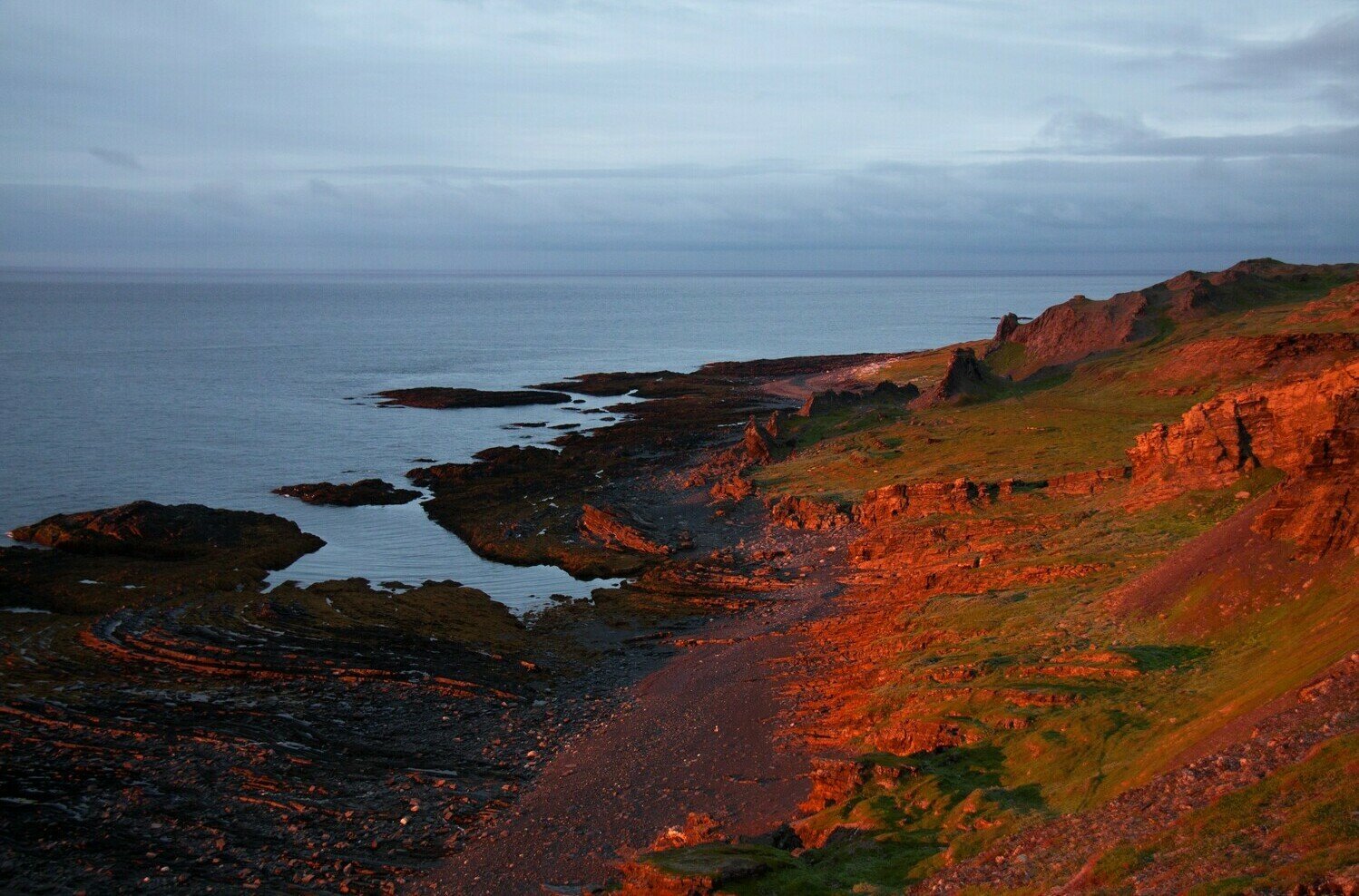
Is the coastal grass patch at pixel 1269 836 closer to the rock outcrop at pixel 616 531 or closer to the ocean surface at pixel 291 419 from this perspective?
the ocean surface at pixel 291 419

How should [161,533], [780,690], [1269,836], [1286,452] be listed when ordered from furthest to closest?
[161,533] → [780,690] → [1286,452] → [1269,836]

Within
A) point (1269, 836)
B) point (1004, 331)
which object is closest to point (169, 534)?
point (1269, 836)

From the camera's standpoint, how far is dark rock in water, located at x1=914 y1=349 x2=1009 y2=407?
64.6 metres

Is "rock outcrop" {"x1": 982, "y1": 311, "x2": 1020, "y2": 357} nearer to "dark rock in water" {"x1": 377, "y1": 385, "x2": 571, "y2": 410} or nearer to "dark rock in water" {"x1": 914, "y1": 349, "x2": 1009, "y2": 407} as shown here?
"dark rock in water" {"x1": 914, "y1": 349, "x2": 1009, "y2": 407}

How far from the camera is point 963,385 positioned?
65438 mm

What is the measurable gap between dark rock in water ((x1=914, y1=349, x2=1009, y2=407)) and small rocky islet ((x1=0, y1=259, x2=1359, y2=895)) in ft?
38.3

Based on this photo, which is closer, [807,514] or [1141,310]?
[807,514]

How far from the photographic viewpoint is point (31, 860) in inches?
854

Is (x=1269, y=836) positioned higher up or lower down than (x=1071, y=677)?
higher up

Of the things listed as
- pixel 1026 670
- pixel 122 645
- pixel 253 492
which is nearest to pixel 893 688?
pixel 1026 670

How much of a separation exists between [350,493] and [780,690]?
39.8 m

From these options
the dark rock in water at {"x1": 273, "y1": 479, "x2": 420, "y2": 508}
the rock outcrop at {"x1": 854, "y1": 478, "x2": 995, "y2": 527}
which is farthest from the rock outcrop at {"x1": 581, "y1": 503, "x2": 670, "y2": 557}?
the dark rock in water at {"x1": 273, "y1": 479, "x2": 420, "y2": 508}

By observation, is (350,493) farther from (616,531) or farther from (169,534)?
(616,531)

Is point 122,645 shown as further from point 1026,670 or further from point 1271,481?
point 1271,481
